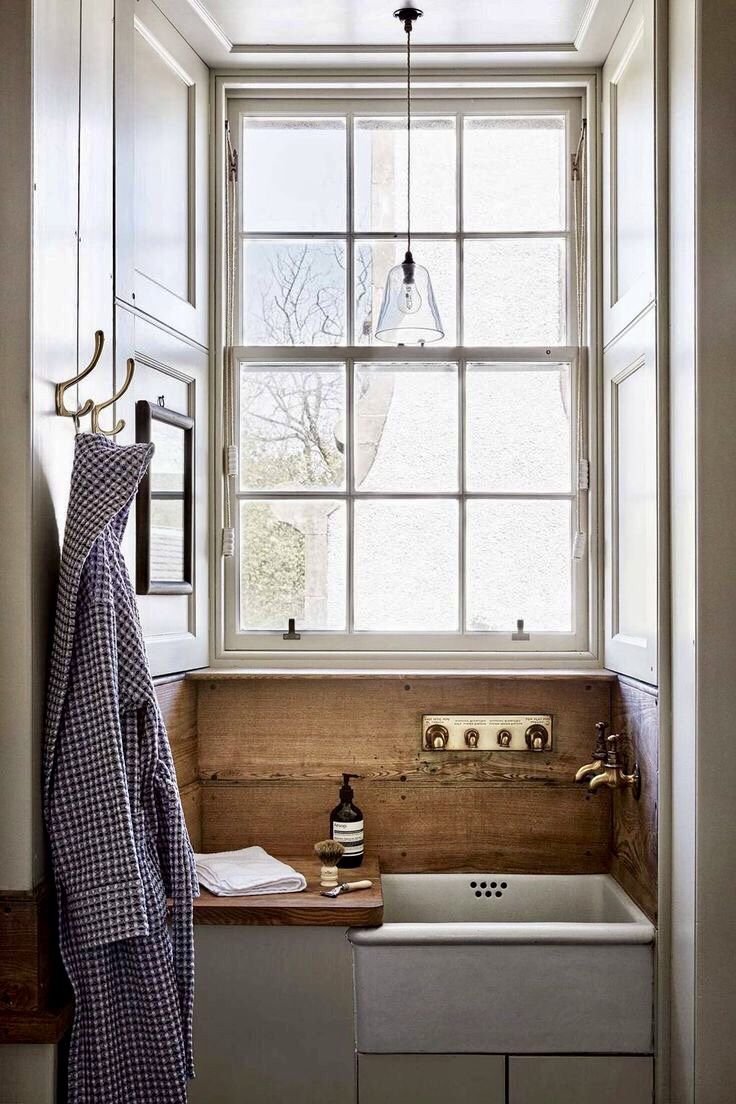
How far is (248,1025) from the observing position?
1938mm

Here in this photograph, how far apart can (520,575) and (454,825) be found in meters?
0.59

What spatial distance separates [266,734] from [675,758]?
93 centimetres

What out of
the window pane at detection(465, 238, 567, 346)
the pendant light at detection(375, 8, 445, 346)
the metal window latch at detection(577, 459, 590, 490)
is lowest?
the metal window latch at detection(577, 459, 590, 490)

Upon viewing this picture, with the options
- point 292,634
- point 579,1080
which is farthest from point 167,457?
point 579,1080

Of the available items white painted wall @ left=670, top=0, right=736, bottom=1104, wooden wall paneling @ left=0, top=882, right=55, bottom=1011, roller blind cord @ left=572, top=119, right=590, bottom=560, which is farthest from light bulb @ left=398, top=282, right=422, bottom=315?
wooden wall paneling @ left=0, top=882, right=55, bottom=1011

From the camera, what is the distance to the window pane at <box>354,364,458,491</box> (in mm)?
2432

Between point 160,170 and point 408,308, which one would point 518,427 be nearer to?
point 408,308

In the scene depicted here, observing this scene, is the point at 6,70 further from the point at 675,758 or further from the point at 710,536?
the point at 675,758

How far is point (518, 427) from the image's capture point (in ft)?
7.98

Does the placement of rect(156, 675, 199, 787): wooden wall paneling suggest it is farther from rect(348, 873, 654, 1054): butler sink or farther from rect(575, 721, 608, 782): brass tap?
rect(575, 721, 608, 782): brass tap

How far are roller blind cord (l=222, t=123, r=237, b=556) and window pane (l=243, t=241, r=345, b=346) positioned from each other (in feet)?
0.15

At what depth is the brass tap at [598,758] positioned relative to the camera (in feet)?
7.01

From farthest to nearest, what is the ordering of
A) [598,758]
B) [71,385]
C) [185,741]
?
[185,741]
[598,758]
[71,385]

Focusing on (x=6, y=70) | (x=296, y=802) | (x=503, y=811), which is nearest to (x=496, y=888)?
(x=503, y=811)
